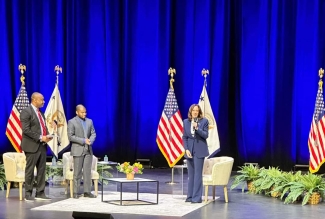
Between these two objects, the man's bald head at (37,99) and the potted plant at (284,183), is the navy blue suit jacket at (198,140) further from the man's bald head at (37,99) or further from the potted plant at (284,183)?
the man's bald head at (37,99)

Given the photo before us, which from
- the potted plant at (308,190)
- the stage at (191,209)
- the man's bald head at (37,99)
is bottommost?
the stage at (191,209)

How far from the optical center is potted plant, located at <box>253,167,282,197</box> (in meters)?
9.72

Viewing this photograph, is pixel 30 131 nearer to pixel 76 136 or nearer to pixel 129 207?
pixel 76 136

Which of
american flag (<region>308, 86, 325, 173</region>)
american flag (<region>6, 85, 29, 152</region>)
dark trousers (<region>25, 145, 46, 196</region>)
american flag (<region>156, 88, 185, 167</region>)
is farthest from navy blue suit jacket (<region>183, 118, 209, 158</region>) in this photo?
american flag (<region>6, 85, 29, 152</region>)

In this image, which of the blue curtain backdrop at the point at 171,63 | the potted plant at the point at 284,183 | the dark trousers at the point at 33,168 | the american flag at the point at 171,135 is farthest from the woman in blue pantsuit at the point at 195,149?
the blue curtain backdrop at the point at 171,63

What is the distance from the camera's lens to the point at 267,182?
32.6ft

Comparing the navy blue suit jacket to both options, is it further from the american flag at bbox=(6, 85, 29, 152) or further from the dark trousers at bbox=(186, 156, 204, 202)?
the american flag at bbox=(6, 85, 29, 152)

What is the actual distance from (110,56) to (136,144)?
2.09 metres

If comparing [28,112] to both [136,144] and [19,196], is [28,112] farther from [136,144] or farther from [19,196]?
[136,144]

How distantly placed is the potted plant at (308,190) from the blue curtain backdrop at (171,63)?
14.4 ft

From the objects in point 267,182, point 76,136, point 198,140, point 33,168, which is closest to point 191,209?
point 198,140

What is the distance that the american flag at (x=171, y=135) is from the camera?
39.8 ft

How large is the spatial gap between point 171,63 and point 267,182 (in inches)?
211

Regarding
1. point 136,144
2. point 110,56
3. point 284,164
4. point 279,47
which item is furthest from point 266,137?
point 110,56
